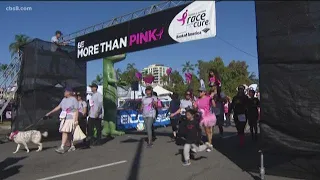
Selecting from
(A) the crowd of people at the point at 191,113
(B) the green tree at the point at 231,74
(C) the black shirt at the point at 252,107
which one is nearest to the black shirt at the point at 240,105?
(A) the crowd of people at the point at 191,113

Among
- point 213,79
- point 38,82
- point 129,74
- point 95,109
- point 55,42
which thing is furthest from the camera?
point 129,74

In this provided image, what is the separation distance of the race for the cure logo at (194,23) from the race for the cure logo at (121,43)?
25.1 inches

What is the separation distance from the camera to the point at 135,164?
6926mm

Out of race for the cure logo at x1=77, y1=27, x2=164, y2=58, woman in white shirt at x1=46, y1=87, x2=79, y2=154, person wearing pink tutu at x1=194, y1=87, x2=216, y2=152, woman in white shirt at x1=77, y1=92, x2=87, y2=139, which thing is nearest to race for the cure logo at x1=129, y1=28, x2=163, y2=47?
race for the cure logo at x1=77, y1=27, x2=164, y2=58

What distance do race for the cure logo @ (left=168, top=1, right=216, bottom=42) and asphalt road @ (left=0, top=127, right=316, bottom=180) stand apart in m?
3.18

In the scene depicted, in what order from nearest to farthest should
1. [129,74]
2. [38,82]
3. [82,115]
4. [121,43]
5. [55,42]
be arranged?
[82,115] < [121,43] < [38,82] < [55,42] < [129,74]

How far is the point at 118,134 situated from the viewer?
12.9 m

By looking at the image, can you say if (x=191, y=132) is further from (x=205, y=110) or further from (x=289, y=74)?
(x=289, y=74)

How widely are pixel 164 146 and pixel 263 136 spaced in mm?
4755

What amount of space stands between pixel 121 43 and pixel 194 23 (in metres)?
3.12

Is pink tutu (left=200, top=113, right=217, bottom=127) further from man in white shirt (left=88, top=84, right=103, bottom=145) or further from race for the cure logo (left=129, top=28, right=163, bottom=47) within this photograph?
man in white shirt (left=88, top=84, right=103, bottom=145)

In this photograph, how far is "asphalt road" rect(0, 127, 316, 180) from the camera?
5.81 metres

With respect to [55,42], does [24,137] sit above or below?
below

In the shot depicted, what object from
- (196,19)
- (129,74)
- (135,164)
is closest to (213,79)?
(196,19)
